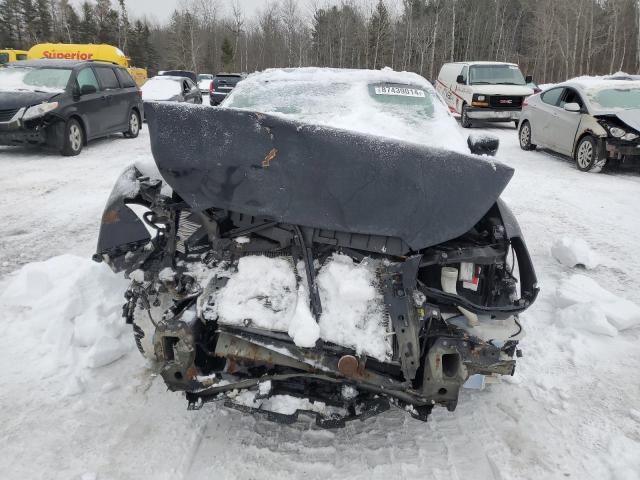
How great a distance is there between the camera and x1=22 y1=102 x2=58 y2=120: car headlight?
8.56m

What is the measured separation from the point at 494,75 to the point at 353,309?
15081 millimetres

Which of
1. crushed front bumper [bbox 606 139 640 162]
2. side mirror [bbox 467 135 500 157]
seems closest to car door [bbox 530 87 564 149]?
crushed front bumper [bbox 606 139 640 162]

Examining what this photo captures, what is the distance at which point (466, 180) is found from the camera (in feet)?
7.51

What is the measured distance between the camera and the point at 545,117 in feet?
33.8

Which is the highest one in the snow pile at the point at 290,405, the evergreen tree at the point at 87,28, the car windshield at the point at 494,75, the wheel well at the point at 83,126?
the evergreen tree at the point at 87,28

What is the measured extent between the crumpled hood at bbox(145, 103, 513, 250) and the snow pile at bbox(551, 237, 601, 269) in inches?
119

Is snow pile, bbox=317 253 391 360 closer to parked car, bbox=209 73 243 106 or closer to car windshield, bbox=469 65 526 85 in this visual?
car windshield, bbox=469 65 526 85

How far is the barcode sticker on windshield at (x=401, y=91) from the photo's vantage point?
165 inches

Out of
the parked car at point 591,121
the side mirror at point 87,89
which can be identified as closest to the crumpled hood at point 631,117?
the parked car at point 591,121

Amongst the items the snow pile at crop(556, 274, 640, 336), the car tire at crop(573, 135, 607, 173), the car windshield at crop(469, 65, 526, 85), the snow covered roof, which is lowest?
the snow pile at crop(556, 274, 640, 336)

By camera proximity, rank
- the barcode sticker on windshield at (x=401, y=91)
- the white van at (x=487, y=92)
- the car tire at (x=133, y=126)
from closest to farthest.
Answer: the barcode sticker on windshield at (x=401, y=91)
the car tire at (x=133, y=126)
the white van at (x=487, y=92)

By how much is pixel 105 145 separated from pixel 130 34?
5040cm

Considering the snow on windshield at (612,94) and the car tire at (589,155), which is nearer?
the car tire at (589,155)

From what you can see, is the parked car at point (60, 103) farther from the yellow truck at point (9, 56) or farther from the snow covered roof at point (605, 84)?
the yellow truck at point (9, 56)
